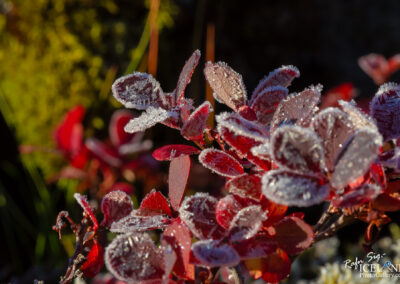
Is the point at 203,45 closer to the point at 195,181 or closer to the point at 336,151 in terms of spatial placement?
the point at 195,181

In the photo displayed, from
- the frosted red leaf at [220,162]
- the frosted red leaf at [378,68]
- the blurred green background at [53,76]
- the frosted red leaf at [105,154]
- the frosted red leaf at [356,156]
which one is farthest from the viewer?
the blurred green background at [53,76]

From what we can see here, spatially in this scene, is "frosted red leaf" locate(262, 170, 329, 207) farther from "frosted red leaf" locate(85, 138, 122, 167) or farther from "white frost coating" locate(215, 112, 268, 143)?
"frosted red leaf" locate(85, 138, 122, 167)

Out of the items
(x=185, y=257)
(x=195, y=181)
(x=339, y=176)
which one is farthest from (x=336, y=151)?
(x=195, y=181)

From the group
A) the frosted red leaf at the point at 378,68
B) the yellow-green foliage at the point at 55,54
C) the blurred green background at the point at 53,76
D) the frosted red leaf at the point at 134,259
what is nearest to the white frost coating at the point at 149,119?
the frosted red leaf at the point at 134,259

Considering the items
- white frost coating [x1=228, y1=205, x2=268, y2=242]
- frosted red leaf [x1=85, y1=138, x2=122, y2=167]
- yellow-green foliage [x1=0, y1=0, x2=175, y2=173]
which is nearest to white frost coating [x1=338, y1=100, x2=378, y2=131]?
white frost coating [x1=228, y1=205, x2=268, y2=242]

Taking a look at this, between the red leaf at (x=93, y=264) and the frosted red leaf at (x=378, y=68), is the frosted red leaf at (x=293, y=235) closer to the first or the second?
the red leaf at (x=93, y=264)

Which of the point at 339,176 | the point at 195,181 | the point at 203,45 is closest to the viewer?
the point at 339,176
